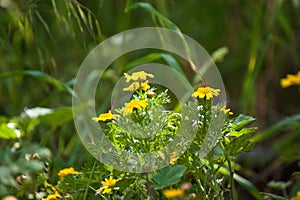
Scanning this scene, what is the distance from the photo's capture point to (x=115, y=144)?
2.85 feet

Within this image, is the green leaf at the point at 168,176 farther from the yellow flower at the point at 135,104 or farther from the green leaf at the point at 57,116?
the green leaf at the point at 57,116


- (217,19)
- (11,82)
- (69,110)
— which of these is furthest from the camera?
(217,19)

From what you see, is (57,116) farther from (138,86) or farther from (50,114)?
(138,86)

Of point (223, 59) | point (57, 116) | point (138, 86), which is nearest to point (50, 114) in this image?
point (57, 116)

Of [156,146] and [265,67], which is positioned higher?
[265,67]

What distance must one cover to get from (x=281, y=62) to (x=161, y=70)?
821mm

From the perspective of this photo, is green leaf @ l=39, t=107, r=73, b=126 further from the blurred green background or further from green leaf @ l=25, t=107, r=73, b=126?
the blurred green background

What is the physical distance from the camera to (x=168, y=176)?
0.78 m

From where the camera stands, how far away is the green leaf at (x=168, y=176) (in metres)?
0.76

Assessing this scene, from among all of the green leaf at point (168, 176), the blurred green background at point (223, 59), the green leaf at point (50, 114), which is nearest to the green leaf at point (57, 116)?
the green leaf at point (50, 114)

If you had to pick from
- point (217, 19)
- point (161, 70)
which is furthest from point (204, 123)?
point (217, 19)

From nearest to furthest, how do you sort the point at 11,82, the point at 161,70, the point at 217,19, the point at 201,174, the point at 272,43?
the point at 201,174, the point at 161,70, the point at 11,82, the point at 272,43, the point at 217,19

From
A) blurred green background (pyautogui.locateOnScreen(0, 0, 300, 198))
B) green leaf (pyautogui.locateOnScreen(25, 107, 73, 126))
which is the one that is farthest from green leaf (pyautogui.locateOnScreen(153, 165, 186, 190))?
blurred green background (pyautogui.locateOnScreen(0, 0, 300, 198))

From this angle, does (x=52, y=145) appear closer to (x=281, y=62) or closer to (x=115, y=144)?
(x=115, y=144)
